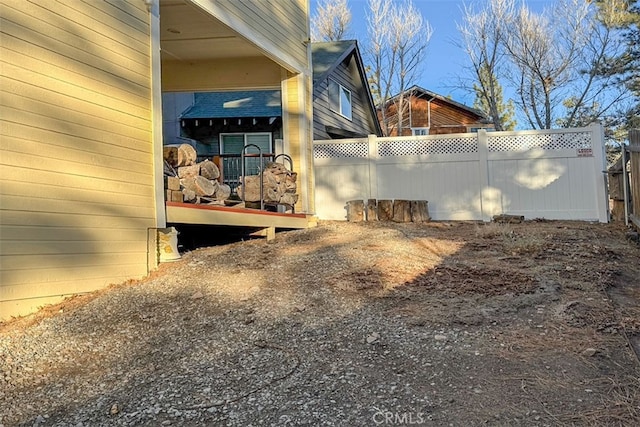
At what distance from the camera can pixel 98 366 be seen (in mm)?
3035

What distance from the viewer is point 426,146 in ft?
31.7

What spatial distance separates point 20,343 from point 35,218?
1018 mm

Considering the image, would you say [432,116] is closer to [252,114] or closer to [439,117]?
[439,117]

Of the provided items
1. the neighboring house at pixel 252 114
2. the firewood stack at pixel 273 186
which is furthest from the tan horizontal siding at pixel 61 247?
the neighboring house at pixel 252 114

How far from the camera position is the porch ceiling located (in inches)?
248

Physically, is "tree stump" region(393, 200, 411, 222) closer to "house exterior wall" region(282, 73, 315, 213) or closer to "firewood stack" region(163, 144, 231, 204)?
"house exterior wall" region(282, 73, 315, 213)

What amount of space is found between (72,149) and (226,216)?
2.36 m

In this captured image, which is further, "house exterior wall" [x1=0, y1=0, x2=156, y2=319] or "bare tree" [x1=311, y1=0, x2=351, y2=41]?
"bare tree" [x1=311, y1=0, x2=351, y2=41]

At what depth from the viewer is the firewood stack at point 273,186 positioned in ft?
24.8

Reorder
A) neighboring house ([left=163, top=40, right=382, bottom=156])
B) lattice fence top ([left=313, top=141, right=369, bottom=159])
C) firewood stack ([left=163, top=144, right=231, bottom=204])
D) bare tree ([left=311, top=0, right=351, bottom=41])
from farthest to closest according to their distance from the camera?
1. bare tree ([left=311, top=0, right=351, bottom=41])
2. neighboring house ([left=163, top=40, right=382, bottom=156])
3. lattice fence top ([left=313, top=141, right=369, bottom=159])
4. firewood stack ([left=163, top=144, right=231, bottom=204])

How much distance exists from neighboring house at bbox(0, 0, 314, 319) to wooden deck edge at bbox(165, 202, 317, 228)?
28 millimetres

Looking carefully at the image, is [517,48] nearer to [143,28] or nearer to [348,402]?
[143,28]

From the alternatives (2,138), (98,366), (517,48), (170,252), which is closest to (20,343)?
(98,366)

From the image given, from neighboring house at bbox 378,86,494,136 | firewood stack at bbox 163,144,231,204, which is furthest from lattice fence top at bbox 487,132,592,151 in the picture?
neighboring house at bbox 378,86,494,136
